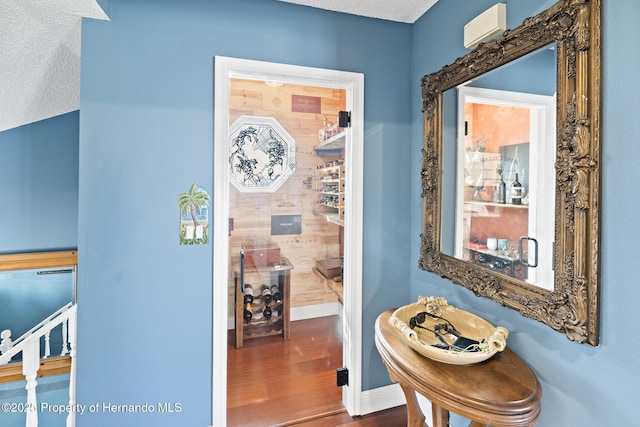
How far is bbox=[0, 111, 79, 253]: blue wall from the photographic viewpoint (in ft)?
8.04

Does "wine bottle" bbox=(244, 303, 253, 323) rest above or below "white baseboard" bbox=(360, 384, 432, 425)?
above

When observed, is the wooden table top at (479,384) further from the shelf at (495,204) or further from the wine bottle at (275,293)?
Result: the wine bottle at (275,293)

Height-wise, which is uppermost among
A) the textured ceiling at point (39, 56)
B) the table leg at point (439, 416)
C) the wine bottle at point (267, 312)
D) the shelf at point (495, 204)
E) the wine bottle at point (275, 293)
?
the textured ceiling at point (39, 56)

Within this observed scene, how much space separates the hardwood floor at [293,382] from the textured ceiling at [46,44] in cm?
221

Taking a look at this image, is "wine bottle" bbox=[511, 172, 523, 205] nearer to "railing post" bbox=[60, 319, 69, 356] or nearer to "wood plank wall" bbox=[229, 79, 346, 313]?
"wood plank wall" bbox=[229, 79, 346, 313]

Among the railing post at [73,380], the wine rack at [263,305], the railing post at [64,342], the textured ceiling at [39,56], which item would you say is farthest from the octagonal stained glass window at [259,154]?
the railing post at [64,342]

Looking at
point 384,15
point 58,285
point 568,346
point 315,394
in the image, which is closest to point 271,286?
point 315,394

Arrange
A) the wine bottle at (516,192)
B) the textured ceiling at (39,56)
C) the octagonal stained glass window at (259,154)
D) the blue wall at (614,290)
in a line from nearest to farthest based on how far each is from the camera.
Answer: the blue wall at (614,290)
the wine bottle at (516,192)
the textured ceiling at (39,56)
the octagonal stained glass window at (259,154)

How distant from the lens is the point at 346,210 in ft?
6.68

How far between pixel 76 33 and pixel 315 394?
8.73 ft

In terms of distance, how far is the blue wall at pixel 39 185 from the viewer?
2451 millimetres

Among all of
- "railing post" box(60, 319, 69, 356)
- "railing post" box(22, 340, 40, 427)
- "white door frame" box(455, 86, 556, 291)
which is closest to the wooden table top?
"white door frame" box(455, 86, 556, 291)

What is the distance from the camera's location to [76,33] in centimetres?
166

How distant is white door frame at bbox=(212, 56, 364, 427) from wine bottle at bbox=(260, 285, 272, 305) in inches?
29.7
